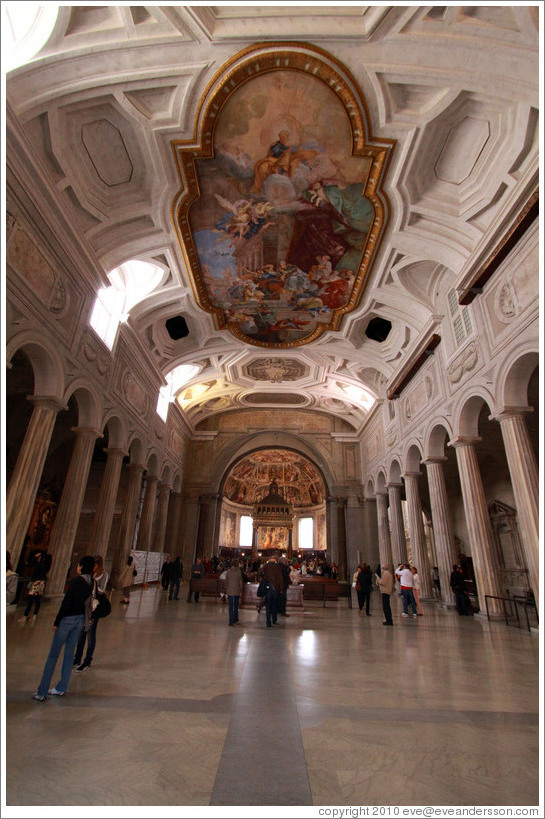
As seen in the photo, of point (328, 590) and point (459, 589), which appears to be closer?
point (459, 589)

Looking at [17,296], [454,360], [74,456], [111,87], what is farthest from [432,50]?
[74,456]

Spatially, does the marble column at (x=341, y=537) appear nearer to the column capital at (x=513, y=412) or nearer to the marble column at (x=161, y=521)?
the marble column at (x=161, y=521)

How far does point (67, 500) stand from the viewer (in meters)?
11.1

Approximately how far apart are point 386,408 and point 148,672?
16.3 meters

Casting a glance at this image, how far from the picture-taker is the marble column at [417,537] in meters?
14.2

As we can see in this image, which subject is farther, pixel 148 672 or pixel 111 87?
pixel 111 87

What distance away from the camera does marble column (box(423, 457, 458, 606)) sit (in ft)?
40.2

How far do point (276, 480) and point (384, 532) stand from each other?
14867mm

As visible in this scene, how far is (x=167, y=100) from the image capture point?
29.2 feet

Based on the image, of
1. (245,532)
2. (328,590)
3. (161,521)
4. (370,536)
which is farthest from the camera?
(245,532)

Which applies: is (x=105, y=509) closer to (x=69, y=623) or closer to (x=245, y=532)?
(x=69, y=623)

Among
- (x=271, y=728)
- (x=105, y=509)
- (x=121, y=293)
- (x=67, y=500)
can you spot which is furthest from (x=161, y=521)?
(x=271, y=728)

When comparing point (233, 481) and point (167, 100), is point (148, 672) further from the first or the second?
point (233, 481)

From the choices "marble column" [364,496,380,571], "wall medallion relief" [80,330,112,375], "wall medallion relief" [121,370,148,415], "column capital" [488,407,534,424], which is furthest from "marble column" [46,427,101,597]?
"marble column" [364,496,380,571]
